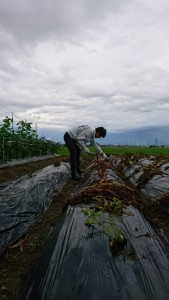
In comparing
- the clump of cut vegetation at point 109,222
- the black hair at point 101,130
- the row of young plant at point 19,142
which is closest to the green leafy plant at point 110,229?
the clump of cut vegetation at point 109,222

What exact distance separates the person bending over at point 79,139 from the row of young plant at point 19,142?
18.7 feet

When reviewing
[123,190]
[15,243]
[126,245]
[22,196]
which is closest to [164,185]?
[123,190]

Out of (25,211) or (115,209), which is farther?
(25,211)

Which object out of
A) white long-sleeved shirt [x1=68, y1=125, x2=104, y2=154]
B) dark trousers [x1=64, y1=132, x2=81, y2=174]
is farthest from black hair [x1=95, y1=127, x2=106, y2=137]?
dark trousers [x1=64, y1=132, x2=81, y2=174]

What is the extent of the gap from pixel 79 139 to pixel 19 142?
791 cm

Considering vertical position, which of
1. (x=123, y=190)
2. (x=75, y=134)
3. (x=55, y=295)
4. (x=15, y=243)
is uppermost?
(x=75, y=134)

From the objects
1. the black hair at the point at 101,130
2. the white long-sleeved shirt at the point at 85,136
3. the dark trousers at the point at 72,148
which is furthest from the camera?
the dark trousers at the point at 72,148

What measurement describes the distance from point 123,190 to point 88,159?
11.2 metres

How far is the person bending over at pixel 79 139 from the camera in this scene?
7086mm

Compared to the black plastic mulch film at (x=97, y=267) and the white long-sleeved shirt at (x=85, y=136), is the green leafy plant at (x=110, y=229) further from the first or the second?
the white long-sleeved shirt at (x=85, y=136)

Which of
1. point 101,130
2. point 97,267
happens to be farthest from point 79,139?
point 97,267

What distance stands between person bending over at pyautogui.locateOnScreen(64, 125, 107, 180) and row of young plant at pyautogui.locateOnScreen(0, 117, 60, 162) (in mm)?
5698

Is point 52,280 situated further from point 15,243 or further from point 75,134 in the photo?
point 75,134

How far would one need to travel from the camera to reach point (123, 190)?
13.2ft
